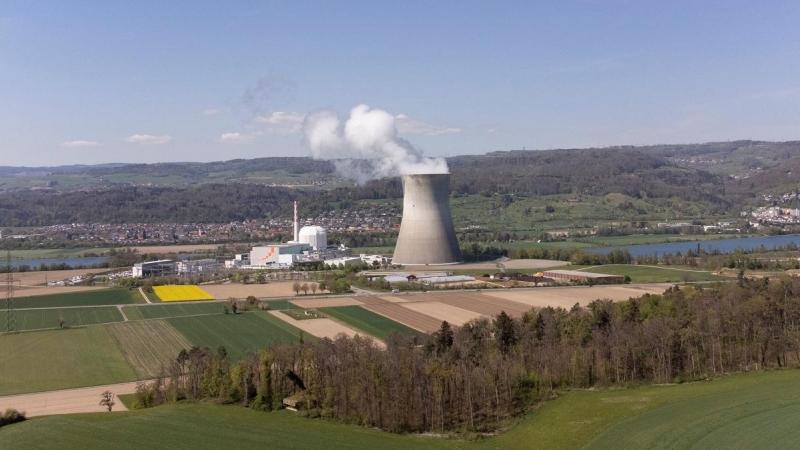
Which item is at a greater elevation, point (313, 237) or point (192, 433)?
point (313, 237)

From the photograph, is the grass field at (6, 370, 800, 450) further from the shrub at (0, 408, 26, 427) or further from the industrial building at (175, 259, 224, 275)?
the industrial building at (175, 259, 224, 275)

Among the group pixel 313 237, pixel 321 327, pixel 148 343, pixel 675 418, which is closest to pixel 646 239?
pixel 313 237

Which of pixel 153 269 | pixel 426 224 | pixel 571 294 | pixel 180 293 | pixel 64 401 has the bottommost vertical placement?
pixel 64 401

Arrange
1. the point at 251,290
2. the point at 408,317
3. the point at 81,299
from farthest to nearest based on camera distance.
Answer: the point at 251,290, the point at 81,299, the point at 408,317

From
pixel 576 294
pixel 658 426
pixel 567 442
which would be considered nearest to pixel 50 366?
pixel 567 442

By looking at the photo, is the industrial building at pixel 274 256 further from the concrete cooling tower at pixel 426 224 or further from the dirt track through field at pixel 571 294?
the dirt track through field at pixel 571 294

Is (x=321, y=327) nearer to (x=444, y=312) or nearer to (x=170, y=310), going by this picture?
(x=444, y=312)
